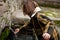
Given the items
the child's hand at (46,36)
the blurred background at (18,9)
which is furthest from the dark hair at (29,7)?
the blurred background at (18,9)

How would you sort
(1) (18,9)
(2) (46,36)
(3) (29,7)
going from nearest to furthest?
(2) (46,36), (3) (29,7), (1) (18,9)

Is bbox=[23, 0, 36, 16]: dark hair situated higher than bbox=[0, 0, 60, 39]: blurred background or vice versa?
bbox=[23, 0, 36, 16]: dark hair

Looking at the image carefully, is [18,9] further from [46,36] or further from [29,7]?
[46,36]

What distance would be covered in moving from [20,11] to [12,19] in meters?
0.22

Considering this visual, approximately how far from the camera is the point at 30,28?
2.37 metres

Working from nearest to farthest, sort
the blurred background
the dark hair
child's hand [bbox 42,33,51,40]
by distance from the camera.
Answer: child's hand [bbox 42,33,51,40]
the dark hair
the blurred background

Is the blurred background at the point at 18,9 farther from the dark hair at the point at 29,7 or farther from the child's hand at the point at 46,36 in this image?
the child's hand at the point at 46,36

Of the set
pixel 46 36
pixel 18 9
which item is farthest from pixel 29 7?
pixel 18 9

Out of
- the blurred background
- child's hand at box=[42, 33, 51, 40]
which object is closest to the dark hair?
child's hand at box=[42, 33, 51, 40]

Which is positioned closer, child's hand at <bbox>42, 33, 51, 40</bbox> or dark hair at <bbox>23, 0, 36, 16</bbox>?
child's hand at <bbox>42, 33, 51, 40</bbox>

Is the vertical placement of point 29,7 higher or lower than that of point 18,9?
higher

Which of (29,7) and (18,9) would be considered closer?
(29,7)

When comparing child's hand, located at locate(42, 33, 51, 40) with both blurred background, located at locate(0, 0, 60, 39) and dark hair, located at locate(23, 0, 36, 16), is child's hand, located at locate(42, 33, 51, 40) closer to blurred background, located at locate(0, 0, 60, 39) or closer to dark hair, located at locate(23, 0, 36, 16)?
dark hair, located at locate(23, 0, 36, 16)

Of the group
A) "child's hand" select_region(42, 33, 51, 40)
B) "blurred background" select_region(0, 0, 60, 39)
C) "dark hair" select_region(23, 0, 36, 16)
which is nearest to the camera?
"child's hand" select_region(42, 33, 51, 40)
